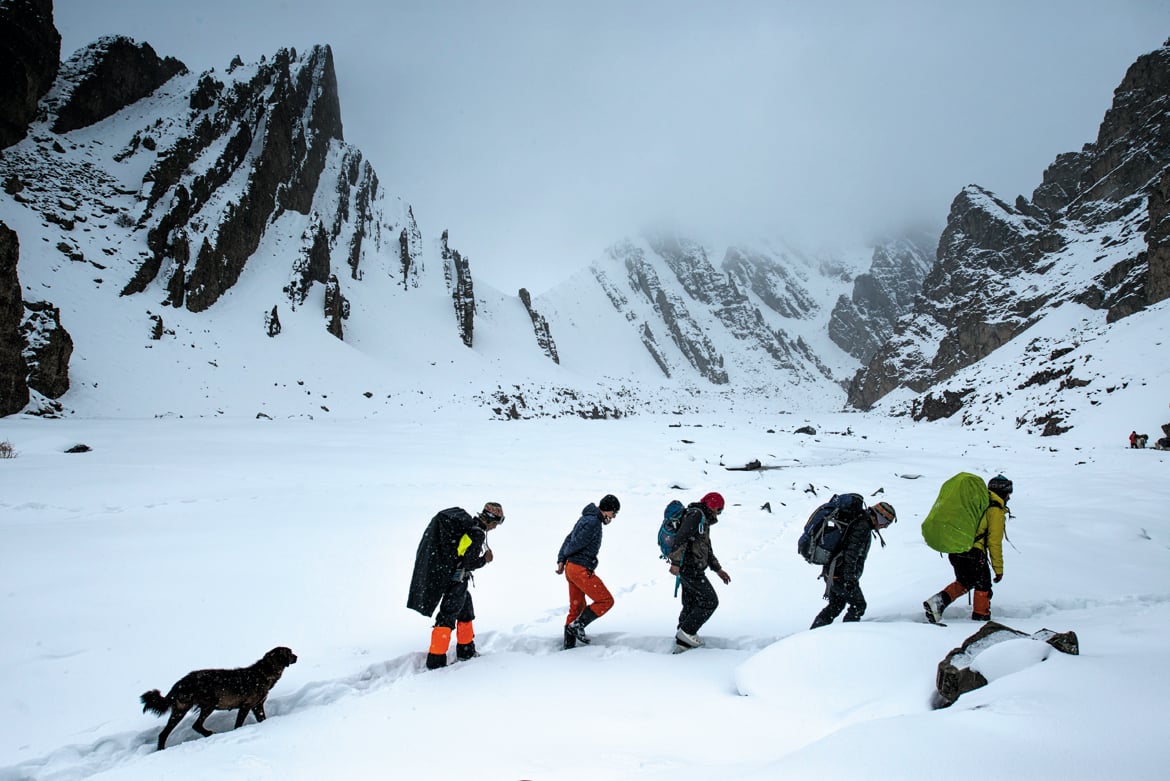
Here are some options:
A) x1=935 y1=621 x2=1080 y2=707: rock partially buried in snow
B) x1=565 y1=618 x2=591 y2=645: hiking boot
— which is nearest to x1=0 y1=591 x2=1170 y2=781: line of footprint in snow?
x1=565 y1=618 x2=591 y2=645: hiking boot

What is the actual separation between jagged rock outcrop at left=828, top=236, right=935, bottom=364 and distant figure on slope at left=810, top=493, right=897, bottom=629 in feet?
435

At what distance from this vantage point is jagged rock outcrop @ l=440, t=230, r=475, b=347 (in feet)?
164

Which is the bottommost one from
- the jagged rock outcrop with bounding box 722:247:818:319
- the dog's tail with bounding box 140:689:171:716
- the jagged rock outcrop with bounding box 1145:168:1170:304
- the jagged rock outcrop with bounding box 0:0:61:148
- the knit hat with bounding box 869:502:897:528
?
the dog's tail with bounding box 140:689:171:716

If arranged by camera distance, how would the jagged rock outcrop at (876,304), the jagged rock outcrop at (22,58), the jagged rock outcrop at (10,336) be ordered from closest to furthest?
the jagged rock outcrop at (10,336) → the jagged rock outcrop at (22,58) → the jagged rock outcrop at (876,304)

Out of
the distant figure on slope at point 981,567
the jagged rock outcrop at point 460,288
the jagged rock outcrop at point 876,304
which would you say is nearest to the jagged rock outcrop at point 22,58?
the jagged rock outcrop at point 460,288

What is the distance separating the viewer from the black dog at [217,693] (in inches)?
137

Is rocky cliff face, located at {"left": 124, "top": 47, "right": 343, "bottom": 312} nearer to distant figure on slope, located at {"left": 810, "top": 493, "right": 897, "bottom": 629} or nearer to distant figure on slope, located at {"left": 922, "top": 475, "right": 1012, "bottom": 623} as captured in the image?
distant figure on slope, located at {"left": 810, "top": 493, "right": 897, "bottom": 629}

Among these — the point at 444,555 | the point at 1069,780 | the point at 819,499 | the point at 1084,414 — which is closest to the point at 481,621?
the point at 444,555

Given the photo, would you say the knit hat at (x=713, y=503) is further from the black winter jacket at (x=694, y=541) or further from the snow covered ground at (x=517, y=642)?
the snow covered ground at (x=517, y=642)

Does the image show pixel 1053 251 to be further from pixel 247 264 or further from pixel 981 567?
pixel 247 264

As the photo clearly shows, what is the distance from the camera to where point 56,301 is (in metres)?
22.8

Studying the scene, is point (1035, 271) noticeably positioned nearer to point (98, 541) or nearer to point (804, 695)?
point (804, 695)

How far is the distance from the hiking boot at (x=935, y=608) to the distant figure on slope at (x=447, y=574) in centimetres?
475

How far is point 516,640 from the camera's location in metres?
5.51
